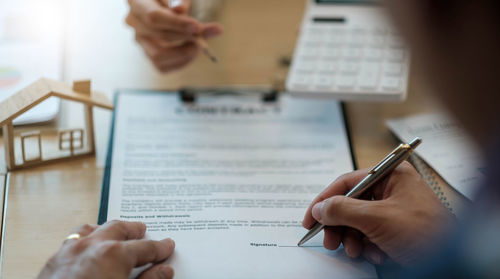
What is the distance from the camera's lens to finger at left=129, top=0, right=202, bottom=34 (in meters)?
0.84

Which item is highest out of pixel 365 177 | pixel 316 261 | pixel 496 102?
pixel 496 102

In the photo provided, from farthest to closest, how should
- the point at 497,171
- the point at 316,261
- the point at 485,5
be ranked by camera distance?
the point at 316,261
the point at 497,171
the point at 485,5

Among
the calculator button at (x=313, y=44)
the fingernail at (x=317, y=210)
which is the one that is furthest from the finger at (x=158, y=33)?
the fingernail at (x=317, y=210)

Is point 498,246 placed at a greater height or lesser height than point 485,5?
lesser

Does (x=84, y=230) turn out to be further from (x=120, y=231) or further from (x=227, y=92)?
(x=227, y=92)

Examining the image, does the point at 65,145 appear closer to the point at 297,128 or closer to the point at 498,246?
the point at 297,128

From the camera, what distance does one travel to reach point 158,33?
882mm

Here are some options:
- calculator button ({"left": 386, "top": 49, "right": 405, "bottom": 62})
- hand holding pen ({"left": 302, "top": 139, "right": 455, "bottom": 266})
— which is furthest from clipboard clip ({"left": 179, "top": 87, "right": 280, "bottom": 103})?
hand holding pen ({"left": 302, "top": 139, "right": 455, "bottom": 266})

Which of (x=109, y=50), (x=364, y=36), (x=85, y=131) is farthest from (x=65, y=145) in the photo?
(x=364, y=36)

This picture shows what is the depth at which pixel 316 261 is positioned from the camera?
62 cm

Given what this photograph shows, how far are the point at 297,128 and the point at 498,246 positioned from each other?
0.39 metres

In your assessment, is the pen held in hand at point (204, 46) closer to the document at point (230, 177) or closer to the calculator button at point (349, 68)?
the document at point (230, 177)

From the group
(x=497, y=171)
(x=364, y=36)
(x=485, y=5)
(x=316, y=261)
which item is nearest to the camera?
(x=485, y=5)

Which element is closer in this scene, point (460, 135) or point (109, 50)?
point (460, 135)
